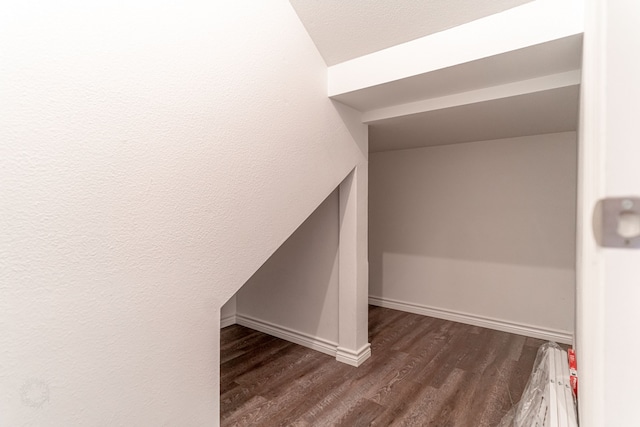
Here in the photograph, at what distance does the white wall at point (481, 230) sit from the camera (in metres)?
2.78

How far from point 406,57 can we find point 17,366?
208cm

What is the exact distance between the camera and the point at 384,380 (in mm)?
2109

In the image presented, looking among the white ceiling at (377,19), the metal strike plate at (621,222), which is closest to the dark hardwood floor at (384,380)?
the metal strike plate at (621,222)

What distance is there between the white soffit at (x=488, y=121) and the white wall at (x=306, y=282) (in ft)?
3.06

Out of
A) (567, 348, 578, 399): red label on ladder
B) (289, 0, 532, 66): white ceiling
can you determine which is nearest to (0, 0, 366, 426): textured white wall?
(289, 0, 532, 66): white ceiling

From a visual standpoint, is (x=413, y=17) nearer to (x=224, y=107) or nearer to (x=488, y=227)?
(x=224, y=107)

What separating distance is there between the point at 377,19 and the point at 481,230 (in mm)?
2440

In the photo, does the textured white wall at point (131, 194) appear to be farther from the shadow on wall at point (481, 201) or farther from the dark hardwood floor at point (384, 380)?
the shadow on wall at point (481, 201)

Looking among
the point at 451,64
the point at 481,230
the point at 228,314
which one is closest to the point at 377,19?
the point at 451,64

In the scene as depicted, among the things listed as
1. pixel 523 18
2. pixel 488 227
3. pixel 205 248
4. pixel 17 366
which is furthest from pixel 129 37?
pixel 488 227

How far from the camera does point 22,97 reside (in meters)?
0.85

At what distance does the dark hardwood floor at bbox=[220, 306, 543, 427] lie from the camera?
1752 mm

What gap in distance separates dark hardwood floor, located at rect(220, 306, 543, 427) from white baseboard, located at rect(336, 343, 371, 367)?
0.05 meters

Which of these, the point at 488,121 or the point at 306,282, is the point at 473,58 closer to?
the point at 488,121
